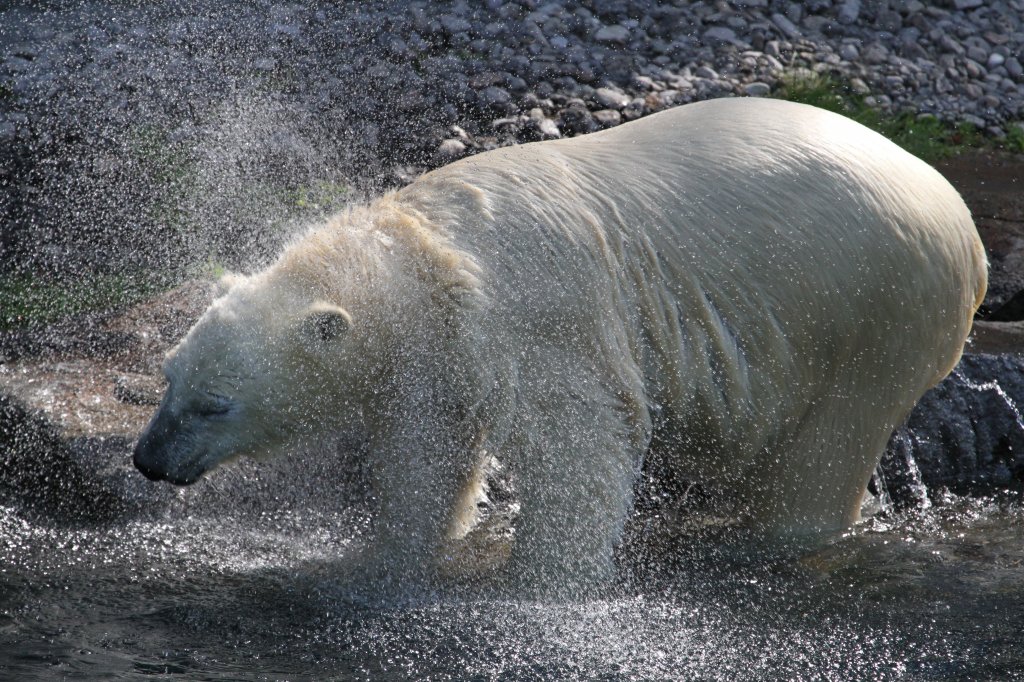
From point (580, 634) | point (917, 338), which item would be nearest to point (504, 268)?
point (580, 634)

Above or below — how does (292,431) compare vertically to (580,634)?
above

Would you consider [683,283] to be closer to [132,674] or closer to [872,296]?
[872,296]

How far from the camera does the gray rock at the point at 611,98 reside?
8719mm

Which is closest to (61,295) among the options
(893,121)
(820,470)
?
(820,470)

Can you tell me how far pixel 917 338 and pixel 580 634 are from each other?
1633 mm

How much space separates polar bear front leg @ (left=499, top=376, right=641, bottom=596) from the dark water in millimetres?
132

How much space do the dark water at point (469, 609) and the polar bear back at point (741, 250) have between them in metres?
0.65

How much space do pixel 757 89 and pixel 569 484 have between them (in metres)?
6.39

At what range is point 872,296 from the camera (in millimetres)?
3984

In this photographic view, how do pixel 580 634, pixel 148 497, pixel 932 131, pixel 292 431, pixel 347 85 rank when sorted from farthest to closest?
pixel 932 131
pixel 347 85
pixel 148 497
pixel 292 431
pixel 580 634

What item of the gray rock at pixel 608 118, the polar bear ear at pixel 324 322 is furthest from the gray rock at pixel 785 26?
the polar bear ear at pixel 324 322

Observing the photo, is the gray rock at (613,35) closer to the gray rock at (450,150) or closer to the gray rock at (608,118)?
the gray rock at (608,118)

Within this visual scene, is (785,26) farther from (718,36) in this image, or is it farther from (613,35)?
(613,35)

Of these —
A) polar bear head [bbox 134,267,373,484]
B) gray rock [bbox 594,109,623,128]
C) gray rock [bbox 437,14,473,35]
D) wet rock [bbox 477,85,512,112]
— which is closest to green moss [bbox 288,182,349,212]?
wet rock [bbox 477,85,512,112]
